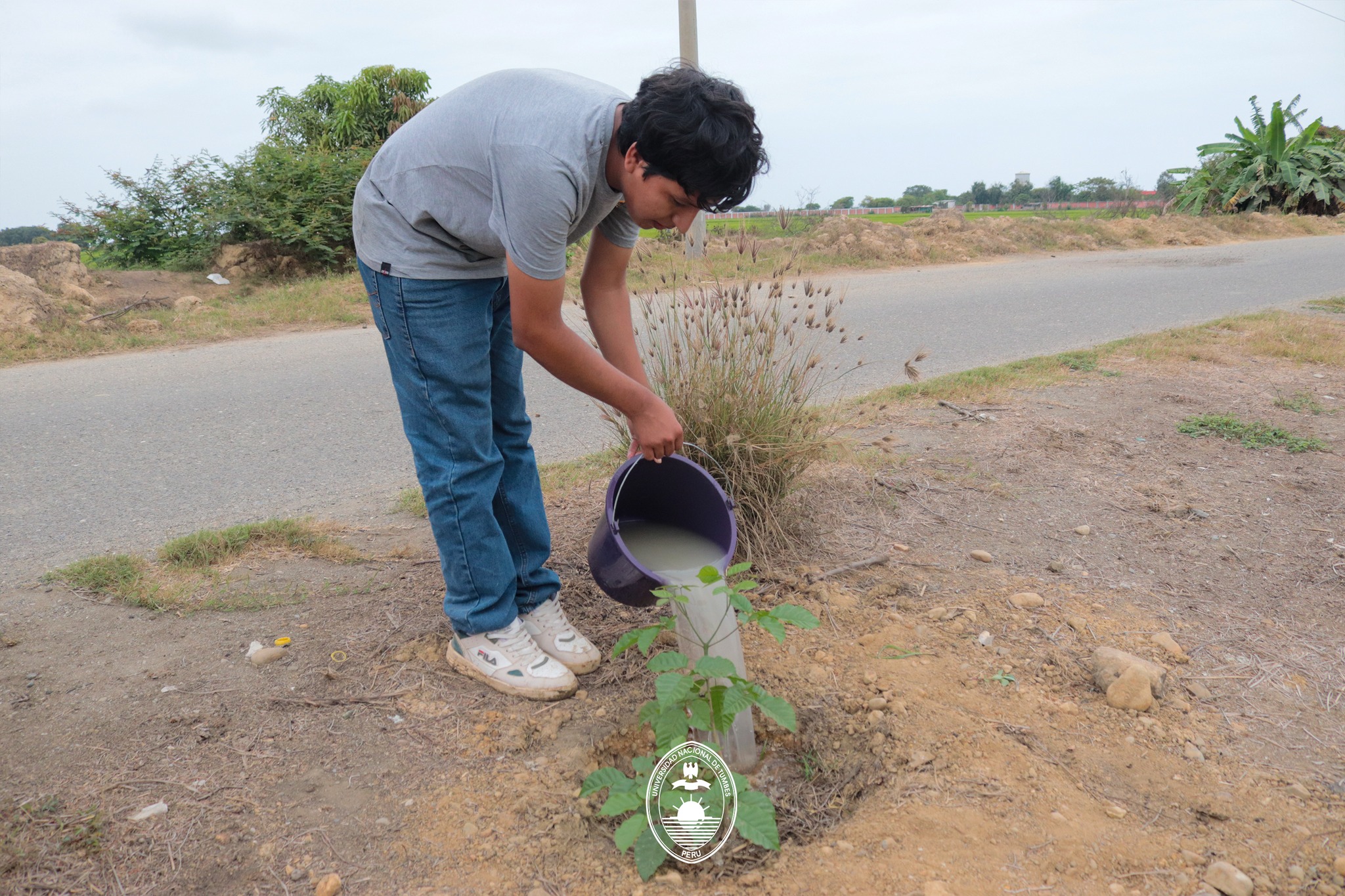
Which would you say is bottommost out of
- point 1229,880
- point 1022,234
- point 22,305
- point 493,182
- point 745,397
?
point 1229,880

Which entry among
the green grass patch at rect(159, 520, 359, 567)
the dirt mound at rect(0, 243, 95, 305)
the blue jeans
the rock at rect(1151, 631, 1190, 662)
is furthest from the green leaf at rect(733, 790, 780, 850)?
the dirt mound at rect(0, 243, 95, 305)

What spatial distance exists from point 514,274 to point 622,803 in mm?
967

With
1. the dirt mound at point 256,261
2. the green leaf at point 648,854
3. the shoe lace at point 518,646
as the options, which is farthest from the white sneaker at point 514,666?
the dirt mound at point 256,261

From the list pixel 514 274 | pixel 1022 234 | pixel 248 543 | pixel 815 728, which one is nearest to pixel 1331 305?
pixel 1022 234

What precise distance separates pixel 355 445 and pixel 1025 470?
9.25 ft

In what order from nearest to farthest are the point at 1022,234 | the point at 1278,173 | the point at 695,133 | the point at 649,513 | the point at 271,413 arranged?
the point at 695,133
the point at 649,513
the point at 271,413
the point at 1022,234
the point at 1278,173

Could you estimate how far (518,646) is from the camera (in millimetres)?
2182

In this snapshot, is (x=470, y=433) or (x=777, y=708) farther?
(x=470, y=433)

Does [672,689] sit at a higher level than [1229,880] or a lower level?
higher

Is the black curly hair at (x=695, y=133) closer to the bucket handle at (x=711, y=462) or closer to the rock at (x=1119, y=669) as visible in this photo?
the bucket handle at (x=711, y=462)

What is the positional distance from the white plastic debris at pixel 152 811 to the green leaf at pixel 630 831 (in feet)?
2.91

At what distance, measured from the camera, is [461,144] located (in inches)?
69.1

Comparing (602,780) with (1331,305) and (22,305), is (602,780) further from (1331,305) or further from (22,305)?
(1331,305)

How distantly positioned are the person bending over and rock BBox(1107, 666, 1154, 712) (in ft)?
3.75
